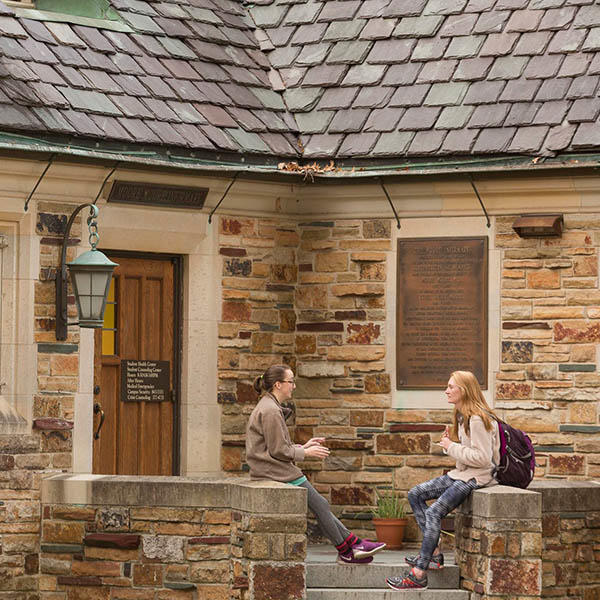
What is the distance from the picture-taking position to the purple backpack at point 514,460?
33.5ft

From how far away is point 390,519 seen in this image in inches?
465

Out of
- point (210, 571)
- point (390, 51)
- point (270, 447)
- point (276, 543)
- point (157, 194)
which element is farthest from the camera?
point (390, 51)

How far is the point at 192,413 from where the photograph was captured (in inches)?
473

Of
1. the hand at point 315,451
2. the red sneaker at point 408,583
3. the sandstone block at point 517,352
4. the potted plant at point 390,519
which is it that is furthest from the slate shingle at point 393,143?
the red sneaker at point 408,583

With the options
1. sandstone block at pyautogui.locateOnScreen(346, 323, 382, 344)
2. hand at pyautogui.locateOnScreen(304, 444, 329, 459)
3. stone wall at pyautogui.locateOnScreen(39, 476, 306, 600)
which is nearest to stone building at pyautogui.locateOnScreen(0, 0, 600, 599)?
sandstone block at pyautogui.locateOnScreen(346, 323, 382, 344)

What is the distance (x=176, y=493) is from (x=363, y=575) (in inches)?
52.4

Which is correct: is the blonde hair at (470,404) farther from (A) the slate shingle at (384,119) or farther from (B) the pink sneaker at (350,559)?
(A) the slate shingle at (384,119)

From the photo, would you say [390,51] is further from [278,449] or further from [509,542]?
[509,542]

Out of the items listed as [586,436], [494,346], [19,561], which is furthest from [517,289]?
[19,561]

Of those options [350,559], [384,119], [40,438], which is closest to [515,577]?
[350,559]

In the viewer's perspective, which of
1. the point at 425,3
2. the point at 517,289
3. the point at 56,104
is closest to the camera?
the point at 56,104

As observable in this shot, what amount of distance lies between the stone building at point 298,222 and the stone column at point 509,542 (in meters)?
1.63

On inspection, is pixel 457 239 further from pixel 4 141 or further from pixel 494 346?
pixel 4 141

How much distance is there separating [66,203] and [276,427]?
2.37 metres
